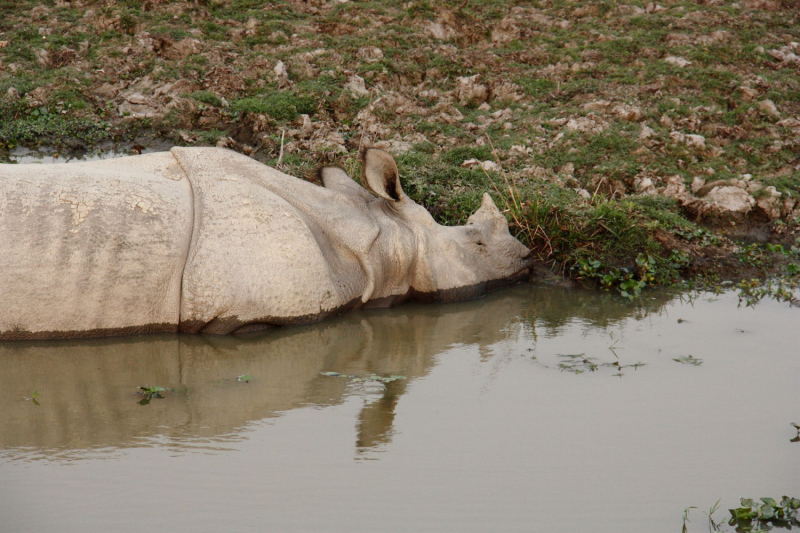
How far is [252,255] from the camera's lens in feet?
15.5

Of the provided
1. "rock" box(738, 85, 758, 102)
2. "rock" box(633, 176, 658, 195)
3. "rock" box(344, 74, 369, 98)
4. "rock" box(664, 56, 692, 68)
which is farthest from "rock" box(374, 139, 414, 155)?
"rock" box(738, 85, 758, 102)

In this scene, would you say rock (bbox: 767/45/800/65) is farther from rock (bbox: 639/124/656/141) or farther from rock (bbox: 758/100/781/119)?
rock (bbox: 639/124/656/141)

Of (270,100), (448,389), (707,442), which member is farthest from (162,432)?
(270,100)

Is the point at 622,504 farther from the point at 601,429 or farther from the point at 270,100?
the point at 270,100

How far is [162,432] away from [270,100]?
17.4ft

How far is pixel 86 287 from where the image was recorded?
4488 mm

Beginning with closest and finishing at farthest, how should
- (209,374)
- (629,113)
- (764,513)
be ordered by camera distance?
(764,513), (209,374), (629,113)

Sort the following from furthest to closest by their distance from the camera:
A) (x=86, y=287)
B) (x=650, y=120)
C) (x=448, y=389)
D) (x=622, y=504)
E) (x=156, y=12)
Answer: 1. (x=156, y=12)
2. (x=650, y=120)
3. (x=86, y=287)
4. (x=448, y=389)
5. (x=622, y=504)

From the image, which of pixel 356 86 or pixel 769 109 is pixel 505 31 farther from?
pixel 769 109

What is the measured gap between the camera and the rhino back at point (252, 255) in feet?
15.3

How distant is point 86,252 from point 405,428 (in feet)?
6.74

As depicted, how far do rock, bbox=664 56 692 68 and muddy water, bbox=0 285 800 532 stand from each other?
4.59 m

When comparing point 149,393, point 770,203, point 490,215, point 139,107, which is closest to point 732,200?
point 770,203

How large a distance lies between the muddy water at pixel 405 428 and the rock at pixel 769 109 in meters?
3.72
